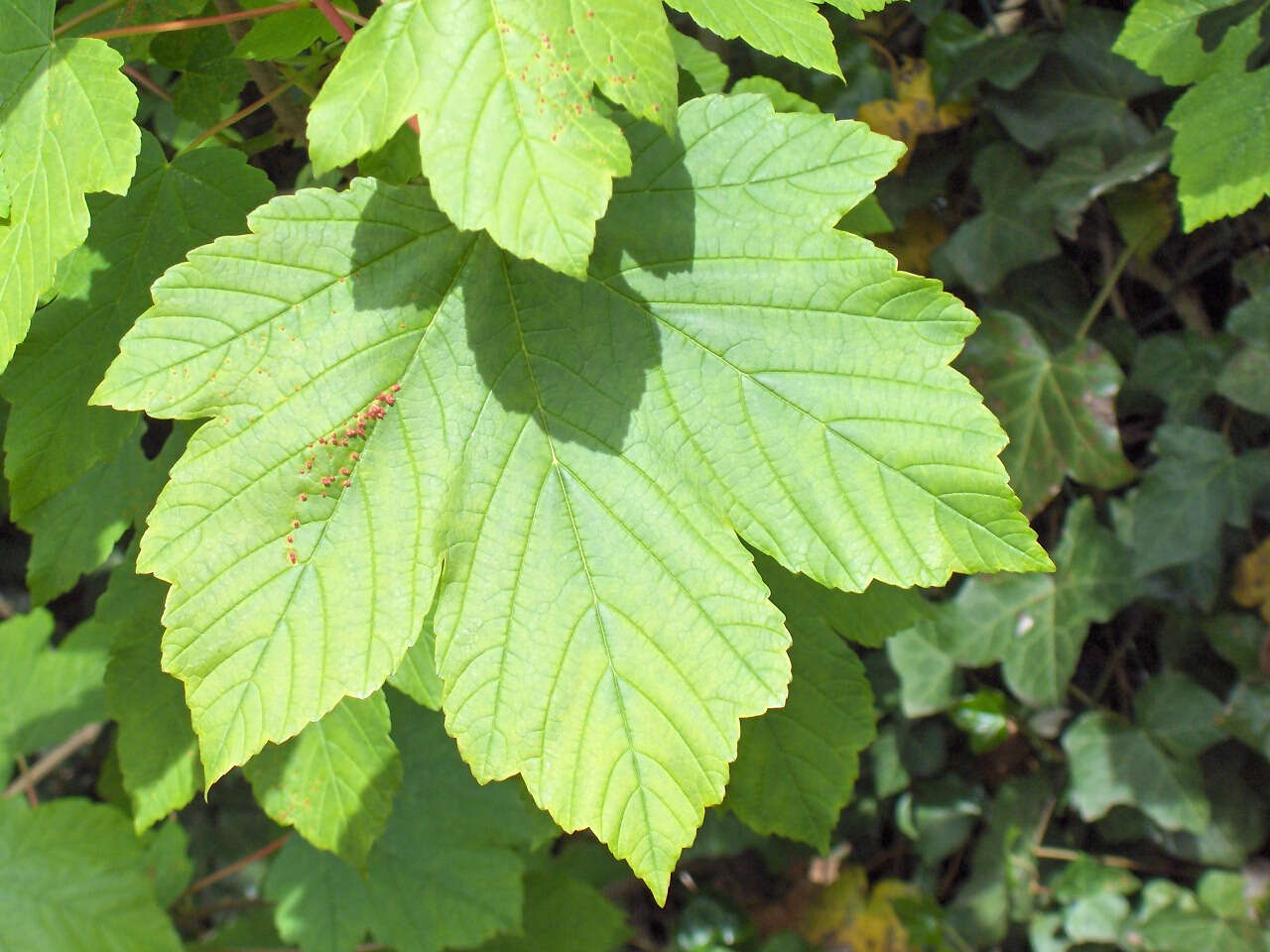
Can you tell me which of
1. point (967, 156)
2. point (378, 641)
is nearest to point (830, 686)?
point (378, 641)

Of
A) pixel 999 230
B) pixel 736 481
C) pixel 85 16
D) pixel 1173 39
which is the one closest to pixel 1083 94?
pixel 999 230

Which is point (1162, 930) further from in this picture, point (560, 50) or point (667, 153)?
point (560, 50)

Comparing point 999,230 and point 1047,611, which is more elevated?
point 999,230

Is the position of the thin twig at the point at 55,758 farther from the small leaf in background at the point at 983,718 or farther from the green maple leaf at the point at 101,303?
the small leaf in background at the point at 983,718

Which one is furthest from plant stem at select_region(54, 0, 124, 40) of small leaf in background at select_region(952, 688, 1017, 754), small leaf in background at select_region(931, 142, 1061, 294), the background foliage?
small leaf in background at select_region(952, 688, 1017, 754)

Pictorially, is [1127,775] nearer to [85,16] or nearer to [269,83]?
[269,83]

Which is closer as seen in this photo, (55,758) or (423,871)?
(423,871)

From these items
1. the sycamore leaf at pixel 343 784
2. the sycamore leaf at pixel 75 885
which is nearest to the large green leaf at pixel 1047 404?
the sycamore leaf at pixel 343 784
